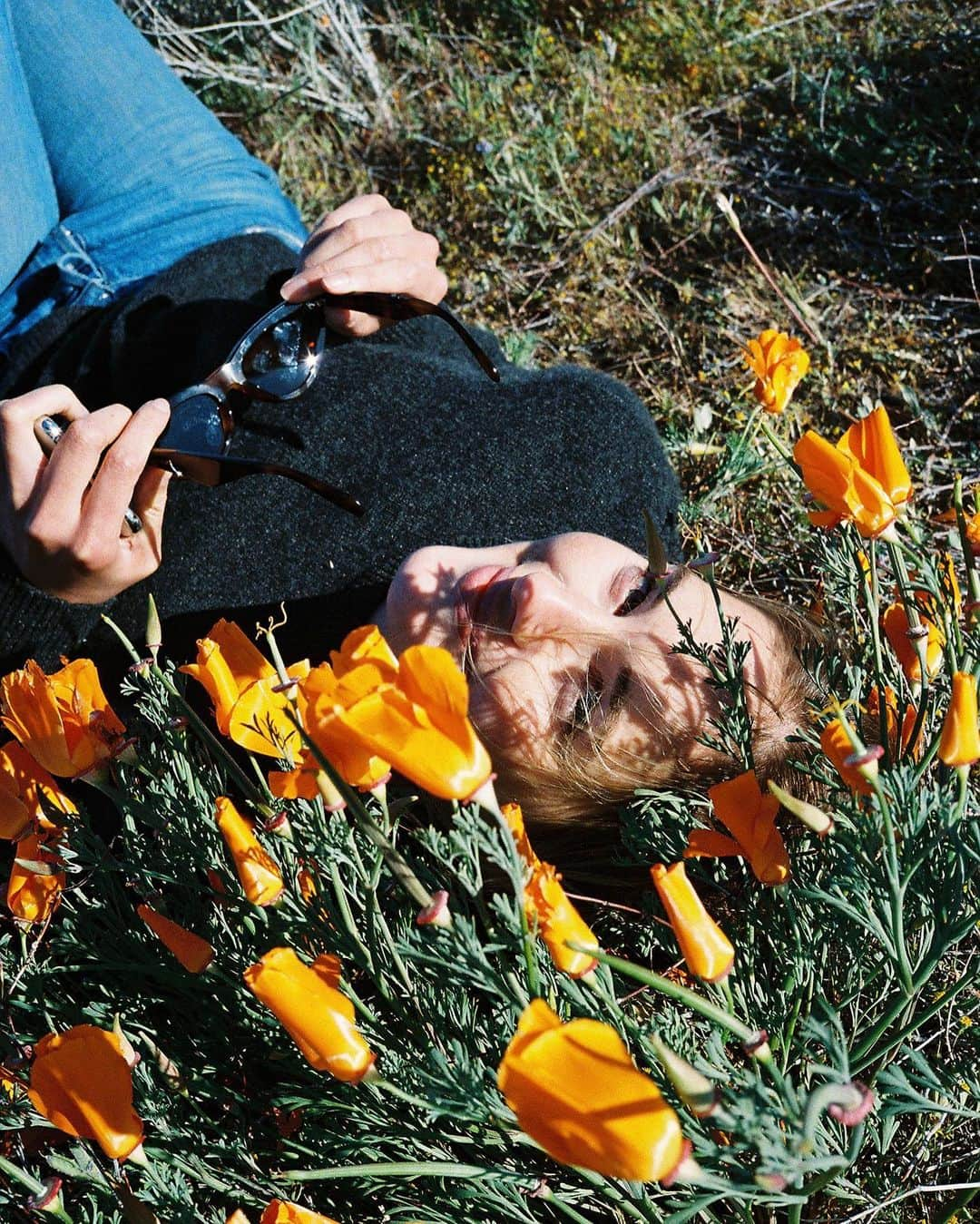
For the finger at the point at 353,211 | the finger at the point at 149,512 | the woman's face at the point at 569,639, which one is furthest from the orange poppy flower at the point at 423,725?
the finger at the point at 353,211

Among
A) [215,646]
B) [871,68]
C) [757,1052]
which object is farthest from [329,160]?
[757,1052]

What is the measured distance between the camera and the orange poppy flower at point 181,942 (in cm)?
99

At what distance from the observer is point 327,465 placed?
6.58 feet

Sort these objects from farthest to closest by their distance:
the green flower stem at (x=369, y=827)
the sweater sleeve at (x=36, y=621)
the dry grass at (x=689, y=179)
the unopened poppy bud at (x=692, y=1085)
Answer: the dry grass at (x=689, y=179)
the sweater sleeve at (x=36, y=621)
the green flower stem at (x=369, y=827)
the unopened poppy bud at (x=692, y=1085)

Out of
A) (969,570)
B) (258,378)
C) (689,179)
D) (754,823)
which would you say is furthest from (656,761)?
(689,179)

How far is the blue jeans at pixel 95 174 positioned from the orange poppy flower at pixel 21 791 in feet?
4.65

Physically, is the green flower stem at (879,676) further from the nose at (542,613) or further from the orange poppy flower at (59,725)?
the orange poppy flower at (59,725)

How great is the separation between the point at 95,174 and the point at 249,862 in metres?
1.85

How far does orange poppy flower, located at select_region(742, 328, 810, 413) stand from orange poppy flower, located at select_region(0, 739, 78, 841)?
97cm

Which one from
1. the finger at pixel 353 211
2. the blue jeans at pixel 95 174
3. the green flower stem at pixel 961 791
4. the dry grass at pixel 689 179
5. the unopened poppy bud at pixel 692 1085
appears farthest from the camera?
the dry grass at pixel 689 179

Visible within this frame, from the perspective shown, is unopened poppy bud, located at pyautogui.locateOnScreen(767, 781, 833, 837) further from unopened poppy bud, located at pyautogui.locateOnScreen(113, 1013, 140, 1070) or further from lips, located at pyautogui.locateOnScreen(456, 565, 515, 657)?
lips, located at pyautogui.locateOnScreen(456, 565, 515, 657)

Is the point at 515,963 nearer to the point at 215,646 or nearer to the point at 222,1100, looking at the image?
the point at 222,1100

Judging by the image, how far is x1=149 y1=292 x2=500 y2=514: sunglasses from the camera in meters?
1.67

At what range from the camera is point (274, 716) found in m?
1.03
